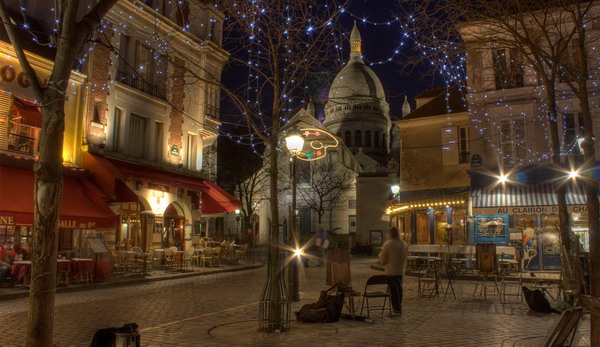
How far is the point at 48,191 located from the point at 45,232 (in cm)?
39

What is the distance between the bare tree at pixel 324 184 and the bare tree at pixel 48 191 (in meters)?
44.4

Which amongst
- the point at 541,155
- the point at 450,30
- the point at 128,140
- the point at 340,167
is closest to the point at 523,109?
the point at 541,155

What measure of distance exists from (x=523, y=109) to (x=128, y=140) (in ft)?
53.3

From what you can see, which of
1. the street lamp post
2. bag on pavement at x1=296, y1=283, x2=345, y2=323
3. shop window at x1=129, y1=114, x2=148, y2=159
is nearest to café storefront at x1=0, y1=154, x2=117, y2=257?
shop window at x1=129, y1=114, x2=148, y2=159

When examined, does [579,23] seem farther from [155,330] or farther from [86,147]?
[86,147]

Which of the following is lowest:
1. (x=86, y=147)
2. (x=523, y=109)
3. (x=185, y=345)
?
(x=185, y=345)

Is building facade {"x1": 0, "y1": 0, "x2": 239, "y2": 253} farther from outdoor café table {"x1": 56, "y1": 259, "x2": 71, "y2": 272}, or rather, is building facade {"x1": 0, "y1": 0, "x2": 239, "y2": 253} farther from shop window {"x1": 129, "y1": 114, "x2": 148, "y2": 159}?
outdoor café table {"x1": 56, "y1": 259, "x2": 71, "y2": 272}

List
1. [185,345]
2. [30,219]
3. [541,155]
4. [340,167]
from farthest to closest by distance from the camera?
[340,167]
[541,155]
[30,219]
[185,345]

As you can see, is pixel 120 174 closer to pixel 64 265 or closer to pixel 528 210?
pixel 64 265

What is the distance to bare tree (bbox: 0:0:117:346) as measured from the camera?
4848 mm

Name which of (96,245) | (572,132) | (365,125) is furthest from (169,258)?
(365,125)

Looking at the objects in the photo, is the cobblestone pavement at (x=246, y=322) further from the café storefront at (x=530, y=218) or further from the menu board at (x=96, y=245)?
the café storefront at (x=530, y=218)

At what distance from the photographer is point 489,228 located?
875 inches

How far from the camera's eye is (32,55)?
16312 mm
